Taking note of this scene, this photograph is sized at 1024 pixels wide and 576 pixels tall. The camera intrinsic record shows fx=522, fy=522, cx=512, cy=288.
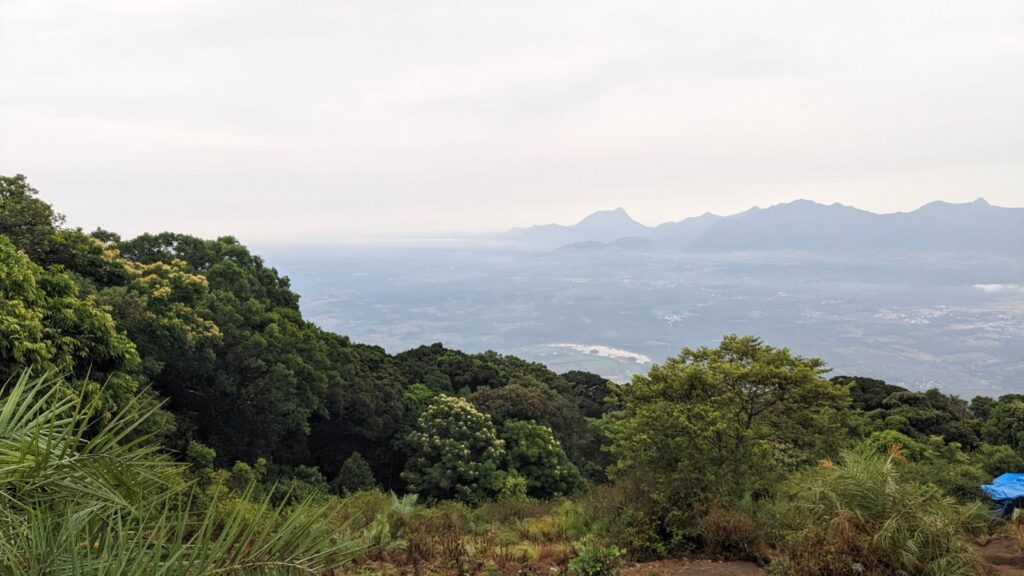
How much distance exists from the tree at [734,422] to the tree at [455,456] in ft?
22.7

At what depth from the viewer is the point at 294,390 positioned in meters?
15.3

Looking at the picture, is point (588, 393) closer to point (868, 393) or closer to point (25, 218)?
point (868, 393)

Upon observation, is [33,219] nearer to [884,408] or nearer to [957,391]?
[884,408]

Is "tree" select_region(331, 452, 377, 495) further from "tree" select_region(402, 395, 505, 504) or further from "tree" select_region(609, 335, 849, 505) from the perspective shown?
"tree" select_region(609, 335, 849, 505)

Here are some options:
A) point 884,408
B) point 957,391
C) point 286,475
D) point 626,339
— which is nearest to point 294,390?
point 286,475

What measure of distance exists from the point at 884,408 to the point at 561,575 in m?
21.1

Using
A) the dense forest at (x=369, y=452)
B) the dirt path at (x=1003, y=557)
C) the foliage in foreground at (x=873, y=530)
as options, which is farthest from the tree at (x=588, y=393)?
the foliage in foreground at (x=873, y=530)

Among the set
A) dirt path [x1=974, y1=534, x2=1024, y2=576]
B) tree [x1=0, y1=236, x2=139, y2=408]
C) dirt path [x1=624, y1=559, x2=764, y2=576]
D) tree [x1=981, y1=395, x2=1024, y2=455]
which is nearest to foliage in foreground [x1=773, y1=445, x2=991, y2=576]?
dirt path [x1=624, y1=559, x2=764, y2=576]

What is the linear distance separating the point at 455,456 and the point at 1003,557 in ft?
41.5

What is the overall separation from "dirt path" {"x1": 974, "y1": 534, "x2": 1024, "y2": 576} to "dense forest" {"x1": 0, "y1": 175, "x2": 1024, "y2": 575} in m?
0.23

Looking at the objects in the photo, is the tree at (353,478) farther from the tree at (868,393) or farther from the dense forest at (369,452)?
the tree at (868,393)

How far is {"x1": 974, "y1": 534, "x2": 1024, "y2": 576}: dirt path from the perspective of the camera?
5785mm

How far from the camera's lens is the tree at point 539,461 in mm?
16797

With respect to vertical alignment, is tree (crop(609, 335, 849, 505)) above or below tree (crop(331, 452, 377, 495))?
above
